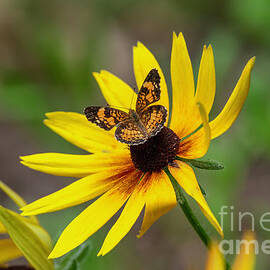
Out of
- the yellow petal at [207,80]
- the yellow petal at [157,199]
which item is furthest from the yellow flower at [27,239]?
the yellow petal at [207,80]

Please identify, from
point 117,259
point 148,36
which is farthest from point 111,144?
point 148,36

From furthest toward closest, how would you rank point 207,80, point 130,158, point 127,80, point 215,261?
1. point 127,80
2. point 130,158
3. point 207,80
4. point 215,261

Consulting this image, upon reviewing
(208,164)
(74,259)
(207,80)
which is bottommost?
(74,259)

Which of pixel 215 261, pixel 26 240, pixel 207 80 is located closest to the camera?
pixel 215 261

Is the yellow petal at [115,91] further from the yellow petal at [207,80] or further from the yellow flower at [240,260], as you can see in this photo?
the yellow flower at [240,260]

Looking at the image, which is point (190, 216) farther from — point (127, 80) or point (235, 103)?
point (127, 80)

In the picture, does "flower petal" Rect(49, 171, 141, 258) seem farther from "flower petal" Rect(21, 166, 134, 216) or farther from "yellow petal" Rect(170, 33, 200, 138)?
"yellow petal" Rect(170, 33, 200, 138)

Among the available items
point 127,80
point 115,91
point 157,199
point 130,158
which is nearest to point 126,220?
point 157,199

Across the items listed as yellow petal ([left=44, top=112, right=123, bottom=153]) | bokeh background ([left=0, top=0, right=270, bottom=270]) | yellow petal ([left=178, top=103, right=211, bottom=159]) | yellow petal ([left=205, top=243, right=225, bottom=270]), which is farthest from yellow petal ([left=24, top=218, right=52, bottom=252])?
bokeh background ([left=0, top=0, right=270, bottom=270])
